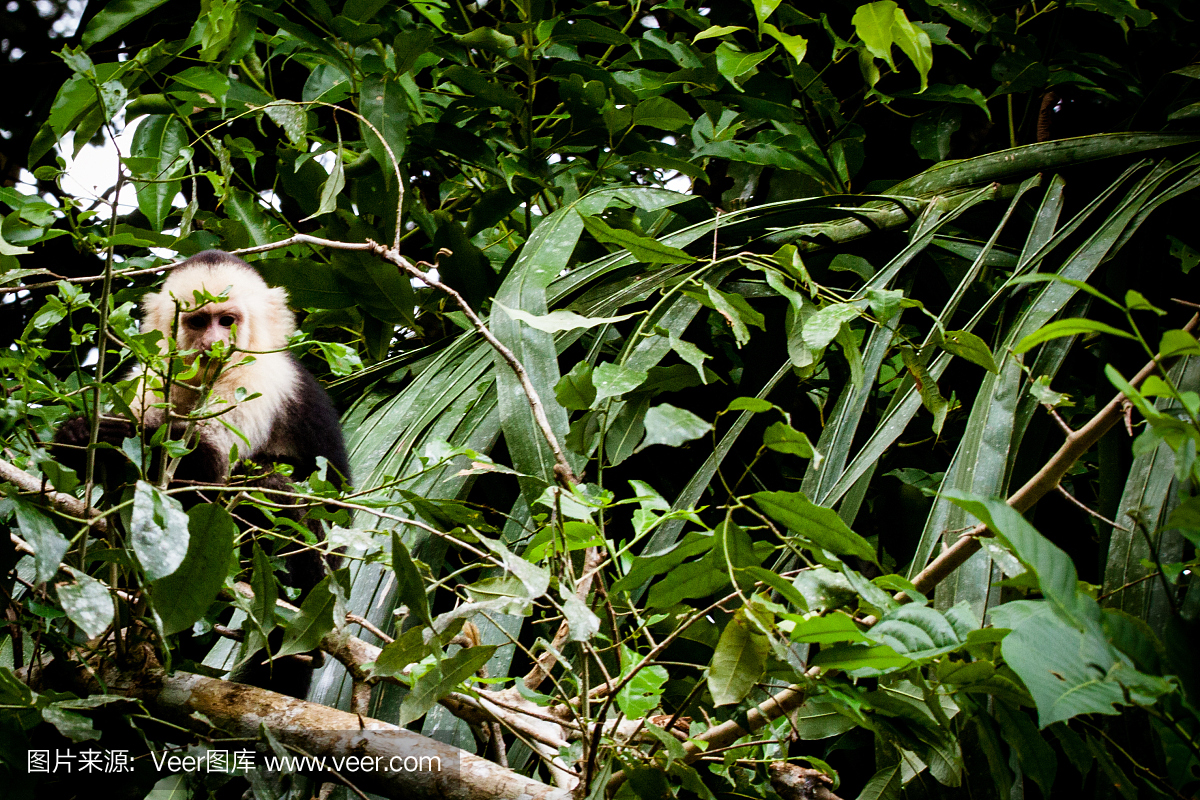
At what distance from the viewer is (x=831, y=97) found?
73.7 inches

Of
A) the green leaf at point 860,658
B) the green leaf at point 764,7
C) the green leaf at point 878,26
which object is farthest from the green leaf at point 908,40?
the green leaf at point 860,658

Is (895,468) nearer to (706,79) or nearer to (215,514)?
(706,79)

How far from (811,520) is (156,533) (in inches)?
19.5

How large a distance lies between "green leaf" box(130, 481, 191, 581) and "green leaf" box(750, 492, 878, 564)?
0.43 meters

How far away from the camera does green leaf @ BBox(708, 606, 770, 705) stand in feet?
2.26

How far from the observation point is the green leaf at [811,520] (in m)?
0.71

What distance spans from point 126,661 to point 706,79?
1.50 metres

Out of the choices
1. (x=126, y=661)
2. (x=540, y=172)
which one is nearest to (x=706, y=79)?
(x=540, y=172)

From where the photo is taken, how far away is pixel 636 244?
3.16 ft

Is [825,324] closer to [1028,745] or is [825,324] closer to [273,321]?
[1028,745]

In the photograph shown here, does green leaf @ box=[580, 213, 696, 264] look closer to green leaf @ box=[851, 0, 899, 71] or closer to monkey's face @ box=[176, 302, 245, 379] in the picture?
green leaf @ box=[851, 0, 899, 71]

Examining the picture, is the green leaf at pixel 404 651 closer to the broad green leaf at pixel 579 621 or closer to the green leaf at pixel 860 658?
the broad green leaf at pixel 579 621

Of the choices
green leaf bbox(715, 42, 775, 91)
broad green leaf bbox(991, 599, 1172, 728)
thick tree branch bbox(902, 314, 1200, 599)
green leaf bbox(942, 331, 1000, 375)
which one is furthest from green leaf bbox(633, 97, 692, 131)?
broad green leaf bbox(991, 599, 1172, 728)

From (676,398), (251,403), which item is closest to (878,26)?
(676,398)
